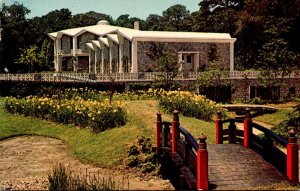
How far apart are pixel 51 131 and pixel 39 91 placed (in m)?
4.84

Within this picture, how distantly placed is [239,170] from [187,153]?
3.84 ft

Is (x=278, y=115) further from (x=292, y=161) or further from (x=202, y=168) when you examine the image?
(x=202, y=168)

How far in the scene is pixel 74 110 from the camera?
56.1ft

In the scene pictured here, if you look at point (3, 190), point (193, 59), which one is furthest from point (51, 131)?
point (193, 59)

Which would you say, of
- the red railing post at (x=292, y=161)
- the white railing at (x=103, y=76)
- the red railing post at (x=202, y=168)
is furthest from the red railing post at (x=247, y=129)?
the white railing at (x=103, y=76)

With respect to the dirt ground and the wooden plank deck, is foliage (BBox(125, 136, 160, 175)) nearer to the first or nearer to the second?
the dirt ground

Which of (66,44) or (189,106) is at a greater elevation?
(66,44)

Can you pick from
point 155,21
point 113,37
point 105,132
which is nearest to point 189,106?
point 155,21

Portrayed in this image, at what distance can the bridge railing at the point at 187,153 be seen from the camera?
916 centimetres

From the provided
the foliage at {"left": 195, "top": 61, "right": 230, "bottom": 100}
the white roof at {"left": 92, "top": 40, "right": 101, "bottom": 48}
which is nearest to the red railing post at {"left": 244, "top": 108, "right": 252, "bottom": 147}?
the foliage at {"left": 195, "top": 61, "right": 230, "bottom": 100}

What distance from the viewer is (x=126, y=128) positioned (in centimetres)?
1487

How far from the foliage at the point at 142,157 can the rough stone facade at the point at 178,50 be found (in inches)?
590

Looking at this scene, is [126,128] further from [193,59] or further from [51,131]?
[193,59]

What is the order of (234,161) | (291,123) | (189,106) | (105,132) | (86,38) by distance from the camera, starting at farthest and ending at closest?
(86,38), (189,106), (291,123), (105,132), (234,161)
